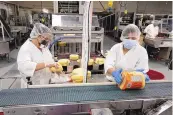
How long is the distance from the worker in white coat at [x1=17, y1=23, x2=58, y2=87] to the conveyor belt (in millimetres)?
510

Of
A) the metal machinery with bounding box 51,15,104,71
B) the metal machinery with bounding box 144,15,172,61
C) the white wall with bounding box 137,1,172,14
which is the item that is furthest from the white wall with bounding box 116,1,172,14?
the metal machinery with bounding box 51,15,104,71

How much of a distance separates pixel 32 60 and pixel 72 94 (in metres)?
0.79

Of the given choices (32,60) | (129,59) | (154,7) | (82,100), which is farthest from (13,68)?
(154,7)

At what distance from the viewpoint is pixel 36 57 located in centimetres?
170

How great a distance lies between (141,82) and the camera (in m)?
1.09

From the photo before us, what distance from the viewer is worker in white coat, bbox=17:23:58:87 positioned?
1.60 meters

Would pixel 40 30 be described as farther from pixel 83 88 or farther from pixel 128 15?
pixel 128 15

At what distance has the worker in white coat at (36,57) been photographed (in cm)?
160

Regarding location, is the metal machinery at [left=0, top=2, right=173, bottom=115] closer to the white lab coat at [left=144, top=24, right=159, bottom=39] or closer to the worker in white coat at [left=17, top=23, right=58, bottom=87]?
the worker in white coat at [left=17, top=23, right=58, bottom=87]

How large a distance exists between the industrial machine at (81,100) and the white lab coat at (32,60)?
50 cm

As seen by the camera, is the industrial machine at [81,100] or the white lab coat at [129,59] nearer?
the industrial machine at [81,100]

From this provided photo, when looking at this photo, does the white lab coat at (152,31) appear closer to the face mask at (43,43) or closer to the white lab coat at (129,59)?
the white lab coat at (129,59)

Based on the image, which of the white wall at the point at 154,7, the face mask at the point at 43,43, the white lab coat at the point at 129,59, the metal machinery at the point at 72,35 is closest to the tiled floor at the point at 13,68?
the metal machinery at the point at 72,35

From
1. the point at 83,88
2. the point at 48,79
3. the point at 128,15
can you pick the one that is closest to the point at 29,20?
the point at 128,15
